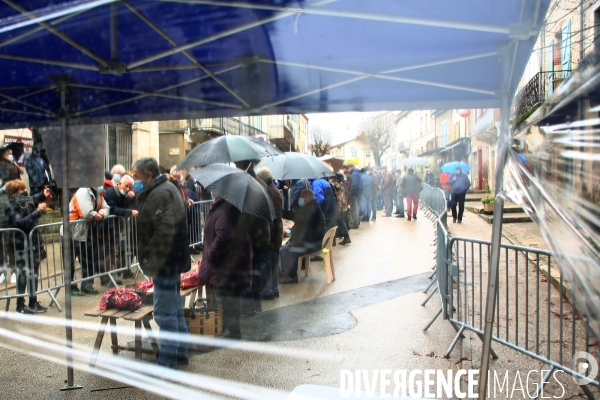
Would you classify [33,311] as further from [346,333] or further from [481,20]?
[481,20]

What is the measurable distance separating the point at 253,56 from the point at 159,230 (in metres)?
1.77

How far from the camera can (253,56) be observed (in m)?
4.58

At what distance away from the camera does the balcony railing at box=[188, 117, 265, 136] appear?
23641mm

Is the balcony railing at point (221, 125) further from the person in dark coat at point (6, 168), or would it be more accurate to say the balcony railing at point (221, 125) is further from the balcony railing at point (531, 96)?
the balcony railing at point (531, 96)

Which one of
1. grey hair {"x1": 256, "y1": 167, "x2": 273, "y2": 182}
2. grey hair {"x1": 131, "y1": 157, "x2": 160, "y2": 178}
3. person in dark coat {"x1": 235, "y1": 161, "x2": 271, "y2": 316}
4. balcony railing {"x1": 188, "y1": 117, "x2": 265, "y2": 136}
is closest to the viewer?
grey hair {"x1": 131, "y1": 157, "x2": 160, "y2": 178}

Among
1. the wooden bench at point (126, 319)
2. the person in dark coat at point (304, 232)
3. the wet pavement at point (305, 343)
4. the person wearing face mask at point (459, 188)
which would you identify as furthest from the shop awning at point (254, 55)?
the person wearing face mask at point (459, 188)

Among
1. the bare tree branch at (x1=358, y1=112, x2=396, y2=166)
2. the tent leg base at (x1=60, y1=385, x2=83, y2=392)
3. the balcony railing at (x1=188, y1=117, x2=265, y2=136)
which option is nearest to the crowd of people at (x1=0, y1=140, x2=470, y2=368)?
the tent leg base at (x1=60, y1=385, x2=83, y2=392)

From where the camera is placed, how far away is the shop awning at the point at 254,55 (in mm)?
3430

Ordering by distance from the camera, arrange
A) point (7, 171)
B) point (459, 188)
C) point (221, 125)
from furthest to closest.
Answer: point (221, 125), point (459, 188), point (7, 171)

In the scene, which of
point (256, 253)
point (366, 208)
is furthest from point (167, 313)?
point (366, 208)

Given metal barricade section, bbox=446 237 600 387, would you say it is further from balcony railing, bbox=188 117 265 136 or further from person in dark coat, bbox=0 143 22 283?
balcony railing, bbox=188 117 265 136

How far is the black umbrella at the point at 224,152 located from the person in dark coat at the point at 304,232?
166 centimetres

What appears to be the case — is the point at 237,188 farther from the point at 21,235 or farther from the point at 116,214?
the point at 116,214

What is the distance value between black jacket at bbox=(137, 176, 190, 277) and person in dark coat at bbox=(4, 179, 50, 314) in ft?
9.88
